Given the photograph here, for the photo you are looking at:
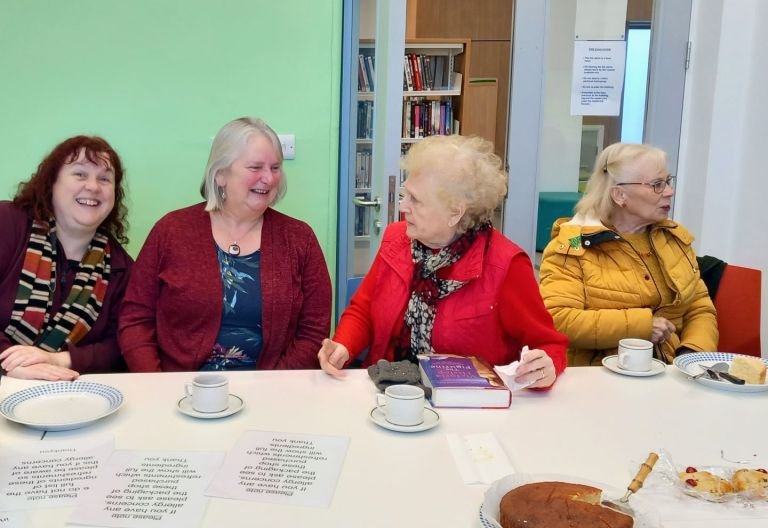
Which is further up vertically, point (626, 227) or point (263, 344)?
point (626, 227)

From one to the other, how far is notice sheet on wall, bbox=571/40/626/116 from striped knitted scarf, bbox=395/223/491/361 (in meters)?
1.52

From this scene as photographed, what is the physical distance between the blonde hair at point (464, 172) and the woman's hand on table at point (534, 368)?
0.48 meters

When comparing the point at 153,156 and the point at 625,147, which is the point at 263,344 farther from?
the point at 625,147

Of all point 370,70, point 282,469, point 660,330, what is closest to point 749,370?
point 660,330

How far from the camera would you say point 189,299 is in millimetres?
2066

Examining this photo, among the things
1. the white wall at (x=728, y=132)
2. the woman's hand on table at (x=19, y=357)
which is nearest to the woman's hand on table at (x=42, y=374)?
the woman's hand on table at (x=19, y=357)

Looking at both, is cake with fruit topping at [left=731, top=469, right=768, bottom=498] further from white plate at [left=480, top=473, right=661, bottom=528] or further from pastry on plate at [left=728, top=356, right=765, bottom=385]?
pastry on plate at [left=728, top=356, right=765, bottom=385]

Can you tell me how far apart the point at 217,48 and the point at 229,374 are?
1.64 metres

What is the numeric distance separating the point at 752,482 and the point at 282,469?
30.8 inches

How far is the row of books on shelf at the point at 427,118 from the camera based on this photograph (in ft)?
10.1

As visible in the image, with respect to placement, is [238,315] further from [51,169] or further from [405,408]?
[405,408]

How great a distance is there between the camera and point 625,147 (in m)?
2.37

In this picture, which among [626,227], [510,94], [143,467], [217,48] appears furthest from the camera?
[510,94]

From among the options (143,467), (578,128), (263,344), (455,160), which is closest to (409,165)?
(455,160)
